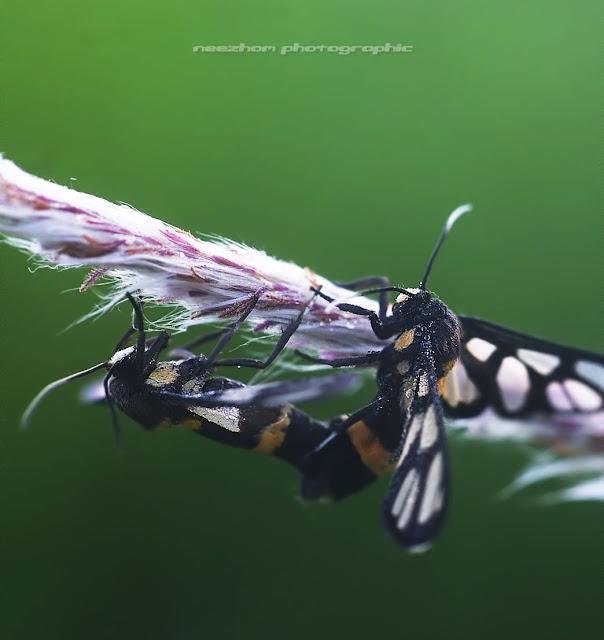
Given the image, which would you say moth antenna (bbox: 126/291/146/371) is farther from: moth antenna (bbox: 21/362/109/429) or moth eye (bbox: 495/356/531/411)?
moth eye (bbox: 495/356/531/411)

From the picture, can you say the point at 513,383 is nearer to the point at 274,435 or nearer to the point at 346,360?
the point at 346,360

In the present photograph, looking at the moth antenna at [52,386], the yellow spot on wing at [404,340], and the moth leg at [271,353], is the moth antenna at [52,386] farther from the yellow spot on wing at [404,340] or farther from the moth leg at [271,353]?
the yellow spot on wing at [404,340]

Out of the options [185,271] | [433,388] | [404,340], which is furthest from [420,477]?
[185,271]

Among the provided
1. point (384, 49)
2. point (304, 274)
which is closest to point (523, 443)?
point (304, 274)

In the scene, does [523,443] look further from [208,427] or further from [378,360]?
[208,427]

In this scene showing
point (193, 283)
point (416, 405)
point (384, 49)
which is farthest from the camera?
point (384, 49)

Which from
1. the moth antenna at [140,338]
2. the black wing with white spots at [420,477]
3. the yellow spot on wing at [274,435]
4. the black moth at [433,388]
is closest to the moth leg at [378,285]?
the black moth at [433,388]

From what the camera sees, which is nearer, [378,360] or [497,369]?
[378,360]
